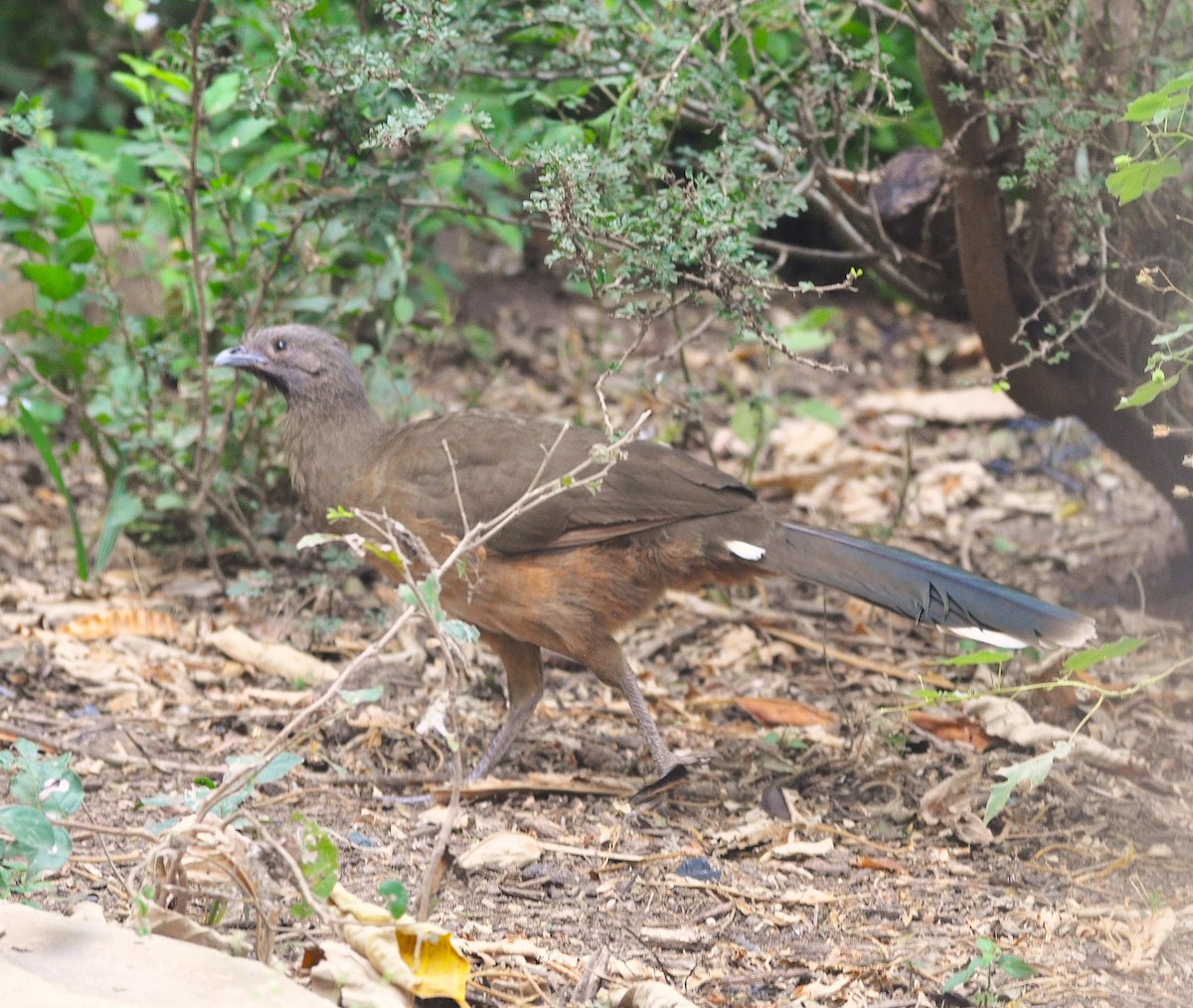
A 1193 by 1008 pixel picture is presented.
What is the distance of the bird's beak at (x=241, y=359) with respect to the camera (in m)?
4.58

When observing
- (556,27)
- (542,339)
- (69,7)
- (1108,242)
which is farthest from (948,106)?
(69,7)

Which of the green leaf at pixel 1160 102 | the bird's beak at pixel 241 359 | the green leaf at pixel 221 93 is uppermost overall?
the green leaf at pixel 1160 102

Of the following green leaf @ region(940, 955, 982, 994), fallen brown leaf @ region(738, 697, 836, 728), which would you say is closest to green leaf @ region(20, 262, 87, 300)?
fallen brown leaf @ region(738, 697, 836, 728)

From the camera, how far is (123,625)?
5.09m

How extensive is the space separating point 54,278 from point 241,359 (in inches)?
36.2

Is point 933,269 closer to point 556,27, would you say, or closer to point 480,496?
point 556,27

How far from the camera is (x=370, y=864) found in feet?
11.3

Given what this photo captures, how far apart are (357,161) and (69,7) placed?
5161 mm

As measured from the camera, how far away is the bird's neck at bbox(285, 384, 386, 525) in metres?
4.52

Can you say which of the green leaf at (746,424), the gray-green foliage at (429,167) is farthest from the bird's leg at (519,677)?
the green leaf at (746,424)

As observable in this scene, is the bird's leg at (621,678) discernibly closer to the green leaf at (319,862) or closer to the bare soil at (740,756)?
the bare soil at (740,756)

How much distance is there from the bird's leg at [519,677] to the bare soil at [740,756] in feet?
0.42

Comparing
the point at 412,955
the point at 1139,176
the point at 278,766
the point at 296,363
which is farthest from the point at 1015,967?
the point at 296,363

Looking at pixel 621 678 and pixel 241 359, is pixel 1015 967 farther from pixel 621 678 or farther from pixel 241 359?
pixel 241 359
